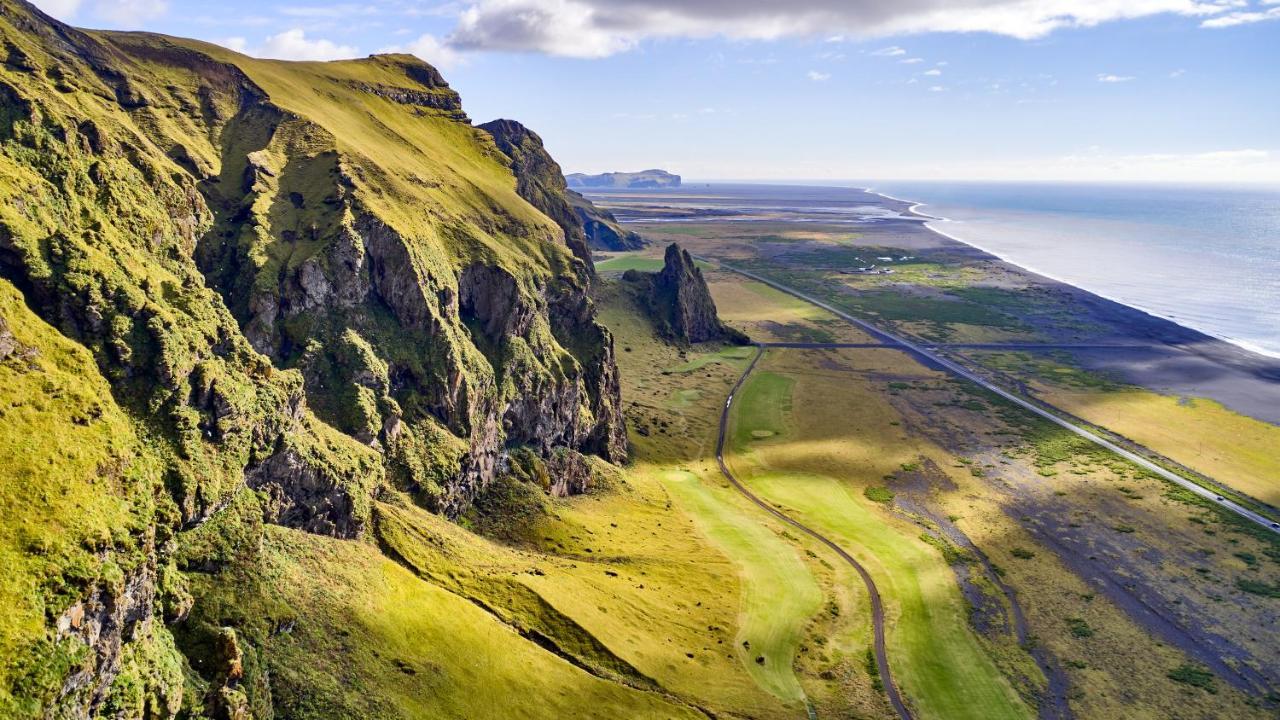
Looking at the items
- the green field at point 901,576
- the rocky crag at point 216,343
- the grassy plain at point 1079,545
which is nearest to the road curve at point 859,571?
the green field at point 901,576

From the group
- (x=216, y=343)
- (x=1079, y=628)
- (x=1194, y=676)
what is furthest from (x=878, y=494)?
(x=216, y=343)

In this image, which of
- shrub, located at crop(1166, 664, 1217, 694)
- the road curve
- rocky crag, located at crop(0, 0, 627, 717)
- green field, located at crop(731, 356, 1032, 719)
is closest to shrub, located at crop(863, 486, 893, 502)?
green field, located at crop(731, 356, 1032, 719)

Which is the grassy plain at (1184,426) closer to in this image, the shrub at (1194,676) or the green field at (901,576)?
the shrub at (1194,676)

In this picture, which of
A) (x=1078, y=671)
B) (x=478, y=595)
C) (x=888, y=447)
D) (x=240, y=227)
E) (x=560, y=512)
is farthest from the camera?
(x=888, y=447)

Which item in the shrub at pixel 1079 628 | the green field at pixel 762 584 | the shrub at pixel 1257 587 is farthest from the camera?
the shrub at pixel 1257 587

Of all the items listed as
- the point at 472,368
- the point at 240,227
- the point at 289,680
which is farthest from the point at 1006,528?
the point at 240,227

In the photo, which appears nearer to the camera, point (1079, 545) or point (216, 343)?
point (216, 343)

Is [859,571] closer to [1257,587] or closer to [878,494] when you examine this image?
[878,494]

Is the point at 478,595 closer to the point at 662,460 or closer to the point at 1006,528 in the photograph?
the point at 662,460

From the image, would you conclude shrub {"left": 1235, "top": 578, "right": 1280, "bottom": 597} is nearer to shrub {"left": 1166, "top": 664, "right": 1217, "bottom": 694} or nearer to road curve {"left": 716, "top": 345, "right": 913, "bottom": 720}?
shrub {"left": 1166, "top": 664, "right": 1217, "bottom": 694}
